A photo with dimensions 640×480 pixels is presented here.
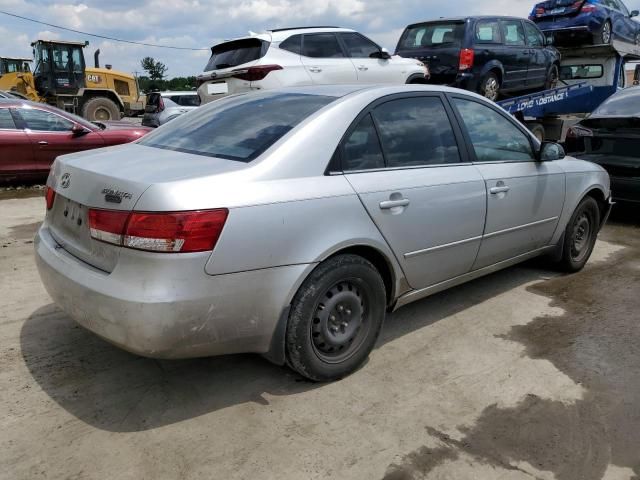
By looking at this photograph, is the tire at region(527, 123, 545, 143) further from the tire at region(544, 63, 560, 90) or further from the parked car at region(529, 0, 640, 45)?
the parked car at region(529, 0, 640, 45)

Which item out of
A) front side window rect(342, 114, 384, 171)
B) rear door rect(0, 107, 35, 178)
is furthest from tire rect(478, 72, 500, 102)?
rear door rect(0, 107, 35, 178)

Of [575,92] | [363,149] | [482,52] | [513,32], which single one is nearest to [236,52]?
[482,52]

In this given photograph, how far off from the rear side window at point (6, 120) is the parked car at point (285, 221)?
661 cm

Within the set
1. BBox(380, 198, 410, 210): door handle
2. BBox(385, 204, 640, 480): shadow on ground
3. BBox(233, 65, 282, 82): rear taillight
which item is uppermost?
BBox(233, 65, 282, 82): rear taillight

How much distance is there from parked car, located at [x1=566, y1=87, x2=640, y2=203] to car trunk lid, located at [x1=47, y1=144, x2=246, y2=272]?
552 cm

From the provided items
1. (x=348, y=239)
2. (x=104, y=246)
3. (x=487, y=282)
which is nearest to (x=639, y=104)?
(x=487, y=282)

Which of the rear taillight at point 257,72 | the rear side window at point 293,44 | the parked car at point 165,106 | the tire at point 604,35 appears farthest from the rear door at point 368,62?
the parked car at point 165,106

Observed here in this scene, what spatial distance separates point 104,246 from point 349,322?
135 cm

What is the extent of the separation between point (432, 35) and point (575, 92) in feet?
10.2

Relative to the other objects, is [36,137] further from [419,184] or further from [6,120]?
[419,184]

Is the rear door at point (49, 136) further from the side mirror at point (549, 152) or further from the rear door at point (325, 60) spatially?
the side mirror at point (549, 152)

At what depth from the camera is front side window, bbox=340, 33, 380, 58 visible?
9.03 metres

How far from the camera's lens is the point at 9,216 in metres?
7.03

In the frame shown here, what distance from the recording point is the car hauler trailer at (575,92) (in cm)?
1005
